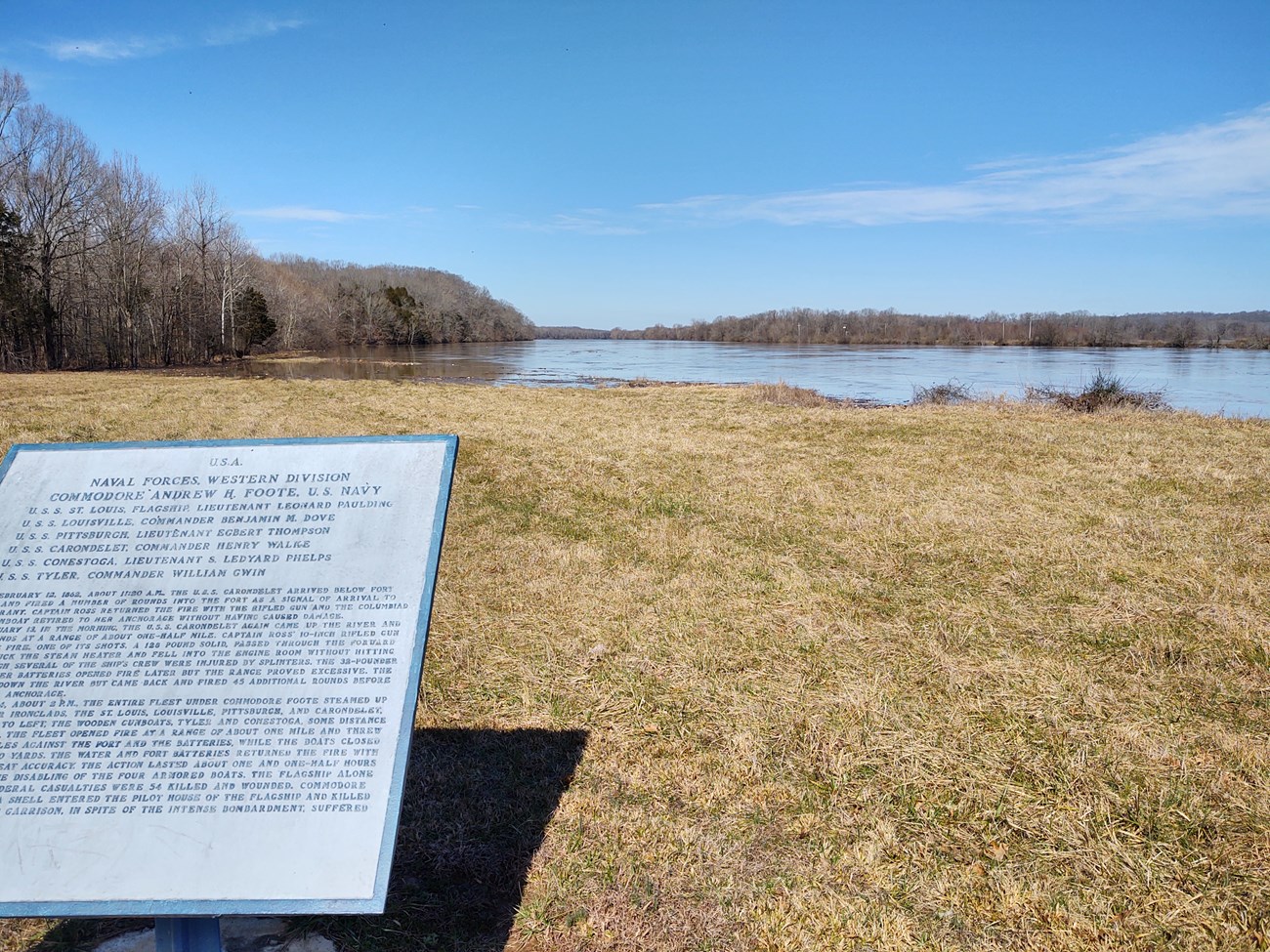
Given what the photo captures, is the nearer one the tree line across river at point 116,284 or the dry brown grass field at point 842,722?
the dry brown grass field at point 842,722

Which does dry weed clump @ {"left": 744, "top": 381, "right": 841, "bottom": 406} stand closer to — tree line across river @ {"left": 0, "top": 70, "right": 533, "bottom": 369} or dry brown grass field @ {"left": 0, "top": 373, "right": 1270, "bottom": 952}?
dry brown grass field @ {"left": 0, "top": 373, "right": 1270, "bottom": 952}

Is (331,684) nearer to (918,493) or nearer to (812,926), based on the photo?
(812,926)

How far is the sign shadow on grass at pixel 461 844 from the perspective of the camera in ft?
9.32

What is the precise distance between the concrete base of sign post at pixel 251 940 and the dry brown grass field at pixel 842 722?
12 cm

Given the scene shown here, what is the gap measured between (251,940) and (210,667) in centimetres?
116

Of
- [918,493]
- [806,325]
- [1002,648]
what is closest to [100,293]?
[918,493]

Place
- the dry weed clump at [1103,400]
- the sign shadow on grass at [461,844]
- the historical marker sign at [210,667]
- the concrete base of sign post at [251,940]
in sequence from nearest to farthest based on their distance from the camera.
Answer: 1. the historical marker sign at [210,667]
2. the concrete base of sign post at [251,940]
3. the sign shadow on grass at [461,844]
4. the dry weed clump at [1103,400]

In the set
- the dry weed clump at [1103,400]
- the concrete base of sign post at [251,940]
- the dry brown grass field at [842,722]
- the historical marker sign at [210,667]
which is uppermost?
the dry weed clump at [1103,400]

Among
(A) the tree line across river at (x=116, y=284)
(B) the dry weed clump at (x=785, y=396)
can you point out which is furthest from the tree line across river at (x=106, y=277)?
(B) the dry weed clump at (x=785, y=396)

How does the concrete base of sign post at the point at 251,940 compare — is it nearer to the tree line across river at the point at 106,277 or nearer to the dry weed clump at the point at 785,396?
the dry weed clump at the point at 785,396

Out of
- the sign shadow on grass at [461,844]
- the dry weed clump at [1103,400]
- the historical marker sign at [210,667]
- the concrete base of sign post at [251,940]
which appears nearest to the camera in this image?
the historical marker sign at [210,667]

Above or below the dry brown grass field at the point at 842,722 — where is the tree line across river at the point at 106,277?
above

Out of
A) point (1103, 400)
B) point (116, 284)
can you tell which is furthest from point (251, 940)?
point (116, 284)

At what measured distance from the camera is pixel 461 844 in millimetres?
3354
